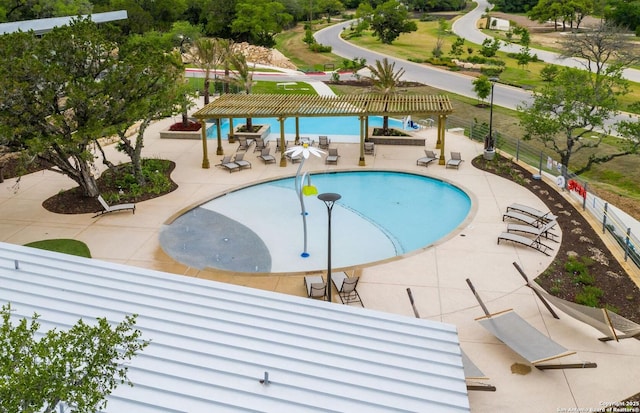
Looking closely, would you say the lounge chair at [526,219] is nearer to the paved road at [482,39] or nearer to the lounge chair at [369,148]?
the lounge chair at [369,148]

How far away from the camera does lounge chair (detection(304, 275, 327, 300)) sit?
14758 millimetres

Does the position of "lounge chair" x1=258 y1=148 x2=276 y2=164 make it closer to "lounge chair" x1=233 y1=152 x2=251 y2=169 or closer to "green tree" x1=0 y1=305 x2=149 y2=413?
"lounge chair" x1=233 y1=152 x2=251 y2=169

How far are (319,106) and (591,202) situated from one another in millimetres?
12691

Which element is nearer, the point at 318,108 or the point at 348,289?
the point at 348,289

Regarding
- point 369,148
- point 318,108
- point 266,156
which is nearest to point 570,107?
point 369,148

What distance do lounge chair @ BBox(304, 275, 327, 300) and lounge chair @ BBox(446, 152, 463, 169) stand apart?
12260mm

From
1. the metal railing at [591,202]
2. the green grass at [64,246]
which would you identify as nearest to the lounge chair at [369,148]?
the metal railing at [591,202]

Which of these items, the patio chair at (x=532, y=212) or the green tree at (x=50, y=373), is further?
the patio chair at (x=532, y=212)

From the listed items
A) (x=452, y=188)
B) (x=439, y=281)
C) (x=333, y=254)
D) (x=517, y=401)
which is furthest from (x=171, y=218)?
(x=517, y=401)

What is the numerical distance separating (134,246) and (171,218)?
2504mm

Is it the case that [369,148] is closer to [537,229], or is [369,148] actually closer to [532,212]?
[532,212]

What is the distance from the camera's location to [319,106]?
27375 mm

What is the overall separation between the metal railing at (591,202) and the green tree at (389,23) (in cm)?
5117

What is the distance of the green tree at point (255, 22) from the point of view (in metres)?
71.6
